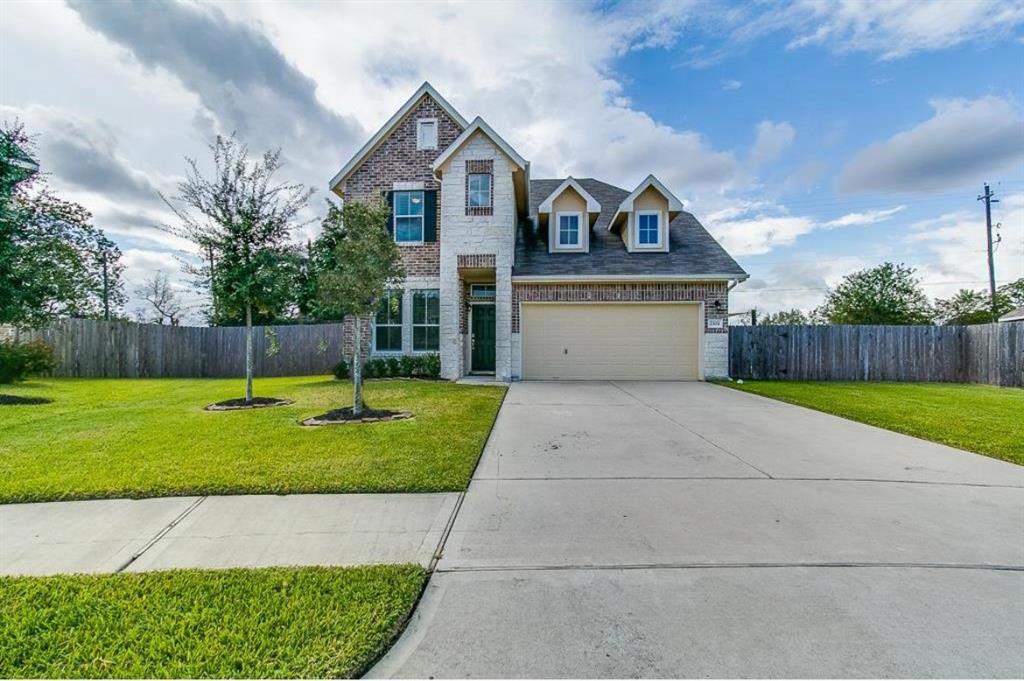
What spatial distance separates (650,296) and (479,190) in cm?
604

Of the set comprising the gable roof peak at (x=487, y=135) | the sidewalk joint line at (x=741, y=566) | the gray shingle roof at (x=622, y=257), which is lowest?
the sidewalk joint line at (x=741, y=566)

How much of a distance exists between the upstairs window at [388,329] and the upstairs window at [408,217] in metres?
1.87

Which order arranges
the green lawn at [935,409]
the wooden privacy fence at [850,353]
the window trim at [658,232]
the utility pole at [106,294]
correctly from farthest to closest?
the utility pole at [106,294] → the wooden privacy fence at [850,353] → the window trim at [658,232] → the green lawn at [935,409]

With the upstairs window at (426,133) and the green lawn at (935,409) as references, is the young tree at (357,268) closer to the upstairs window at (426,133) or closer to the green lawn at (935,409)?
the upstairs window at (426,133)

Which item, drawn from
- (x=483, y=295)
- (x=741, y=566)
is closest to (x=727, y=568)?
A: (x=741, y=566)

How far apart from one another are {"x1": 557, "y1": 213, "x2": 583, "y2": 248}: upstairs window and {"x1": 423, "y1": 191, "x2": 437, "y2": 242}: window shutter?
404cm

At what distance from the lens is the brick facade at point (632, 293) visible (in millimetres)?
13344

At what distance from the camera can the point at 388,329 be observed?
13.6 m

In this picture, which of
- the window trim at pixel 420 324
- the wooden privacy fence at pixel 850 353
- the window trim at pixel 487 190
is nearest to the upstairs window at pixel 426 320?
the window trim at pixel 420 324

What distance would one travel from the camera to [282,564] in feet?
9.44

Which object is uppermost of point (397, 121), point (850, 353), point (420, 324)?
point (397, 121)

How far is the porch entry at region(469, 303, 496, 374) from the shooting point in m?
14.6

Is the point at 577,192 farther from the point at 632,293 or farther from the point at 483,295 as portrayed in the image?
the point at 483,295

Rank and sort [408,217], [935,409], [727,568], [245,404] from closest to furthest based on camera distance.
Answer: [727,568], [935,409], [245,404], [408,217]
